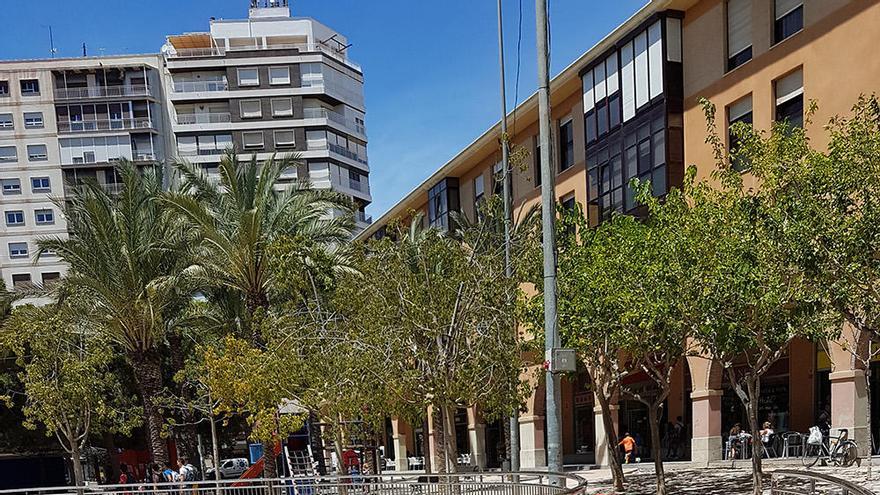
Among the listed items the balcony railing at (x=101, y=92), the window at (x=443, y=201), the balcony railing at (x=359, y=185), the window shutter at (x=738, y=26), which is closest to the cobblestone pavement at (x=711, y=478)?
the window shutter at (x=738, y=26)

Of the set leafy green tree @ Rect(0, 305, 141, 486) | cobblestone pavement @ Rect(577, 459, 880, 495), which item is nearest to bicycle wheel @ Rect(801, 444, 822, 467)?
cobblestone pavement @ Rect(577, 459, 880, 495)

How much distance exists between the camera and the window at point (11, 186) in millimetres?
59938

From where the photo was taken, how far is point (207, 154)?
59.5 m

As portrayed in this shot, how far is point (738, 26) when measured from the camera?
19844mm

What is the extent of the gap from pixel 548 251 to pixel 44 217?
197 feet

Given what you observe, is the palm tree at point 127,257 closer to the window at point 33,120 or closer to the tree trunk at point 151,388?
the tree trunk at point 151,388

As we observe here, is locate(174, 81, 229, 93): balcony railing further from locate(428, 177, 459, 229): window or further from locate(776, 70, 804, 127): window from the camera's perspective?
locate(776, 70, 804, 127): window

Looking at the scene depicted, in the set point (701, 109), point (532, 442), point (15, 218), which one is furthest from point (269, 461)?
point (15, 218)

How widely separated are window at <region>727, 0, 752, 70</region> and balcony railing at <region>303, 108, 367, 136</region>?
1747 inches

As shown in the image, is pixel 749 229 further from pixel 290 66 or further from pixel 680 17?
pixel 290 66

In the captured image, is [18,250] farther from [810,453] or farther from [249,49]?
[810,453]

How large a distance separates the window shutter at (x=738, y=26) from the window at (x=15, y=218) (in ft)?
189

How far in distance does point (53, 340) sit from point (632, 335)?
65.7ft

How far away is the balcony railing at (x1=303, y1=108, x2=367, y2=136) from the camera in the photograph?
6066cm
